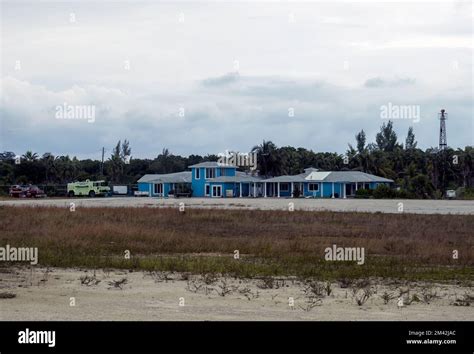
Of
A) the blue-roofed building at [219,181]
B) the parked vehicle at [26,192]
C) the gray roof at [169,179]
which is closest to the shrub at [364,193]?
the blue-roofed building at [219,181]

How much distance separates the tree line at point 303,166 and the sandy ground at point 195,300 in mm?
68690

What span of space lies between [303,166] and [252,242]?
95319 millimetres

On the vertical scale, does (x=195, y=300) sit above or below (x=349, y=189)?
below

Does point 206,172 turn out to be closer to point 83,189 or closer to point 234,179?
point 234,179

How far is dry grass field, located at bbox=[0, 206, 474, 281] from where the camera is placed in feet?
65.9

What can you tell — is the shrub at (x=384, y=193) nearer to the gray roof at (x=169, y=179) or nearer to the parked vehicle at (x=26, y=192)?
the gray roof at (x=169, y=179)

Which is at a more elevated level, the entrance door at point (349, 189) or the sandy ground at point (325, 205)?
the entrance door at point (349, 189)

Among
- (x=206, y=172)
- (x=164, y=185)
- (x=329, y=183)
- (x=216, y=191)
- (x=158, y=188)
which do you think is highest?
(x=206, y=172)

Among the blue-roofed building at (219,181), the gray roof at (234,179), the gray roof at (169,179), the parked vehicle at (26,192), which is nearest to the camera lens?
the parked vehicle at (26,192)

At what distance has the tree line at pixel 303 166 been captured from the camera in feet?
328

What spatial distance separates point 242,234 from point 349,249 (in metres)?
8.47

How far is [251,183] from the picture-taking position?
10331 centimetres

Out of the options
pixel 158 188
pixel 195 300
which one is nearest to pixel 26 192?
pixel 158 188

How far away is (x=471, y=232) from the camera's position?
32.6 metres
